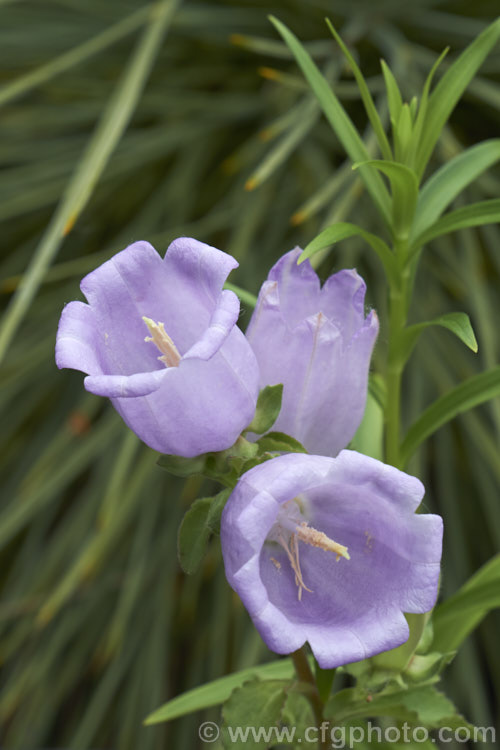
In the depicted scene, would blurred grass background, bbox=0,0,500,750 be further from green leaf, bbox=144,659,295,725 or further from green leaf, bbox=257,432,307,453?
green leaf, bbox=257,432,307,453

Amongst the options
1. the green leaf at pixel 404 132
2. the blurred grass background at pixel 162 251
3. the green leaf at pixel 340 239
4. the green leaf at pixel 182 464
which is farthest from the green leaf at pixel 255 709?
the blurred grass background at pixel 162 251

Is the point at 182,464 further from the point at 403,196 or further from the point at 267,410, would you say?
the point at 403,196

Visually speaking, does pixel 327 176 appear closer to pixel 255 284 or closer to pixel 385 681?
pixel 255 284

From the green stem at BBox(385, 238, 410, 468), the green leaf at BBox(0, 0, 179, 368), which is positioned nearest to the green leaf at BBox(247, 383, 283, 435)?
the green stem at BBox(385, 238, 410, 468)

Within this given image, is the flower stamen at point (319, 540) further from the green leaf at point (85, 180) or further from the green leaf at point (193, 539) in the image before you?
the green leaf at point (85, 180)

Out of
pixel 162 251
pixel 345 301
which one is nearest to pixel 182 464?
pixel 345 301

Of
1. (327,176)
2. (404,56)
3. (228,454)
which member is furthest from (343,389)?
(404,56)

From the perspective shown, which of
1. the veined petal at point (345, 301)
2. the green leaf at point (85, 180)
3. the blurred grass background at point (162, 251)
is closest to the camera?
the veined petal at point (345, 301)
